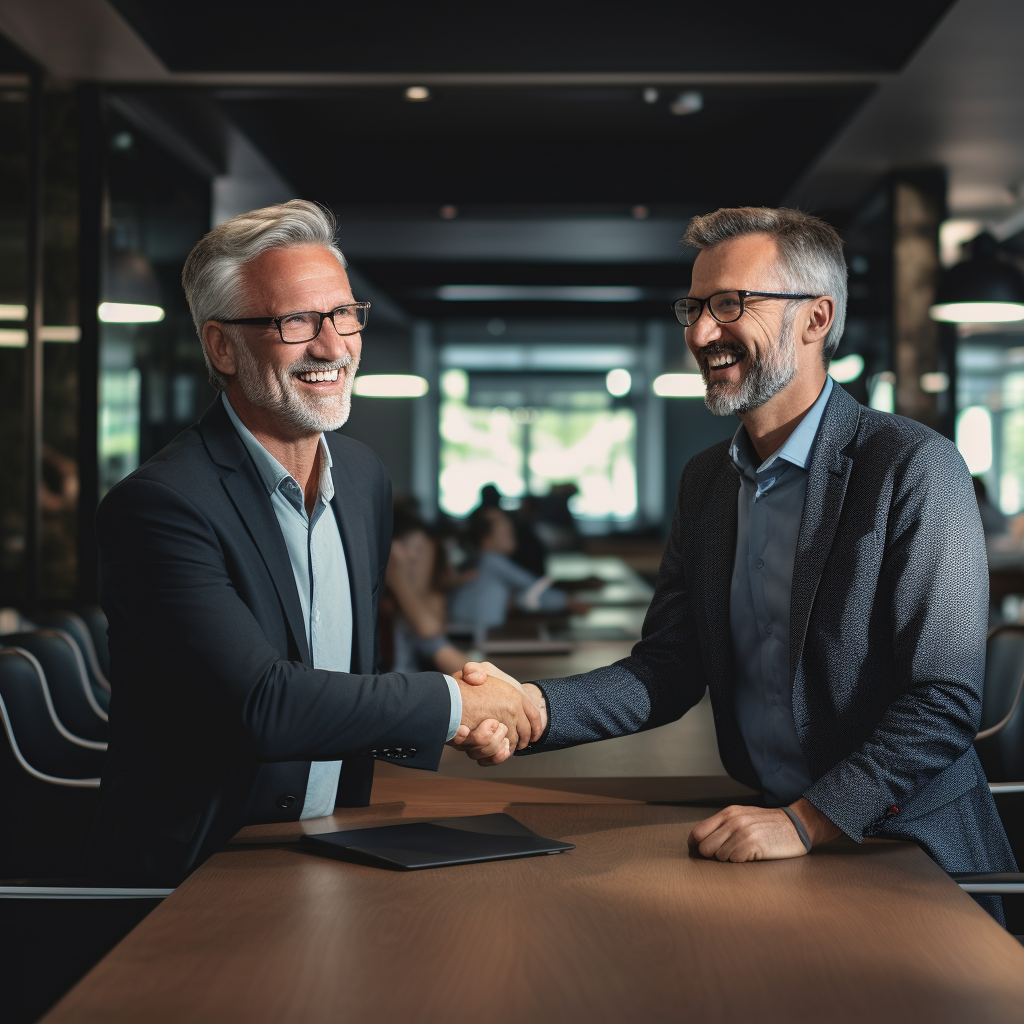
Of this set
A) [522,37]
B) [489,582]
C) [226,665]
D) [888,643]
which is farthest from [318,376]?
[489,582]

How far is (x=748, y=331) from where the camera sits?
1770mm

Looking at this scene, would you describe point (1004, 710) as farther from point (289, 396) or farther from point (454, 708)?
point (289, 396)

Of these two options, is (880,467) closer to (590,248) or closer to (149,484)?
(149,484)

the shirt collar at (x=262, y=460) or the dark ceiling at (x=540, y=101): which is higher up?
the dark ceiling at (x=540, y=101)

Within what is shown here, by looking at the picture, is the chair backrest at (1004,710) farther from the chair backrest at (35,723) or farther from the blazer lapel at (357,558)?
the chair backrest at (35,723)

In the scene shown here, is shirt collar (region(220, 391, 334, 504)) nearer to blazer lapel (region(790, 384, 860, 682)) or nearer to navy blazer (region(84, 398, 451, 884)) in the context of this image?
navy blazer (region(84, 398, 451, 884))

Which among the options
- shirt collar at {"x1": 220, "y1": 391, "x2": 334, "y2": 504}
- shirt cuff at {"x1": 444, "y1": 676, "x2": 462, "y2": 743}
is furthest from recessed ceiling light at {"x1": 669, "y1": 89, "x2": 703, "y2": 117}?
shirt cuff at {"x1": 444, "y1": 676, "x2": 462, "y2": 743}

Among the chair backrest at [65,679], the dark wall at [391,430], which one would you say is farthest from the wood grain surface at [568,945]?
the dark wall at [391,430]

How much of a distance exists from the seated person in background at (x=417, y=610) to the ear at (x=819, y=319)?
314 cm

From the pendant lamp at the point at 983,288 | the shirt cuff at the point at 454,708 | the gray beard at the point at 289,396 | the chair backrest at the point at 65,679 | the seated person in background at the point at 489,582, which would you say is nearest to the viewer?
the shirt cuff at the point at 454,708

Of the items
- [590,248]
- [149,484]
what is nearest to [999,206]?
[590,248]

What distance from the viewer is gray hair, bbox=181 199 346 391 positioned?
1.78m

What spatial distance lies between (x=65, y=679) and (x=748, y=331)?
233cm

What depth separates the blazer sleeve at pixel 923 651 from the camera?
4.72 ft
